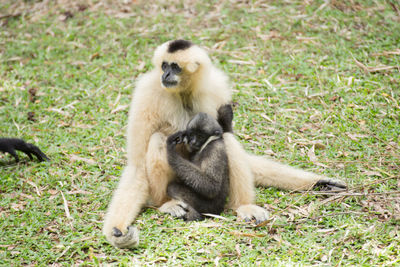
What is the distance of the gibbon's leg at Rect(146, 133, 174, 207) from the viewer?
4219mm

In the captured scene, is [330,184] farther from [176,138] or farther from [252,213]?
[176,138]

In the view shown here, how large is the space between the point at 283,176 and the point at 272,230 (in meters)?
0.85

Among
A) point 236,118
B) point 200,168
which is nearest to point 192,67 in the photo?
point 200,168

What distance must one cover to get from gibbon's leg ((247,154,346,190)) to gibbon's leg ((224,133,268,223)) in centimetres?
39

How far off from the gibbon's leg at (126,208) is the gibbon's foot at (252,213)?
0.92 metres

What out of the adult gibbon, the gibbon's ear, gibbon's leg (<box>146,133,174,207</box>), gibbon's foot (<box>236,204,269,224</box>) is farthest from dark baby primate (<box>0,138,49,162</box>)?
gibbon's foot (<box>236,204,269,224</box>)

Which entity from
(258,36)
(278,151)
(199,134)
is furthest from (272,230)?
(258,36)

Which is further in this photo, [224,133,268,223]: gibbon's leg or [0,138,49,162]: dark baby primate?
[0,138,49,162]: dark baby primate

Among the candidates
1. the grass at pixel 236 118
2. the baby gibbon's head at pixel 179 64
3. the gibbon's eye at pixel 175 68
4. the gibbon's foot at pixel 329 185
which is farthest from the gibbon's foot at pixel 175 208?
the gibbon's foot at pixel 329 185

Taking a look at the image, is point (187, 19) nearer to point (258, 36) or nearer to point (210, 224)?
point (258, 36)

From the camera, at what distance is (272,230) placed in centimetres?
398

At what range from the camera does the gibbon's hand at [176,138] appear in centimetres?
418

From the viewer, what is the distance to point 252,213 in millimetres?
4168

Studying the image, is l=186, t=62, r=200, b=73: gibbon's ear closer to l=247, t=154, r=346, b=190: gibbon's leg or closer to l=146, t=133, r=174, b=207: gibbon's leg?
l=146, t=133, r=174, b=207: gibbon's leg
